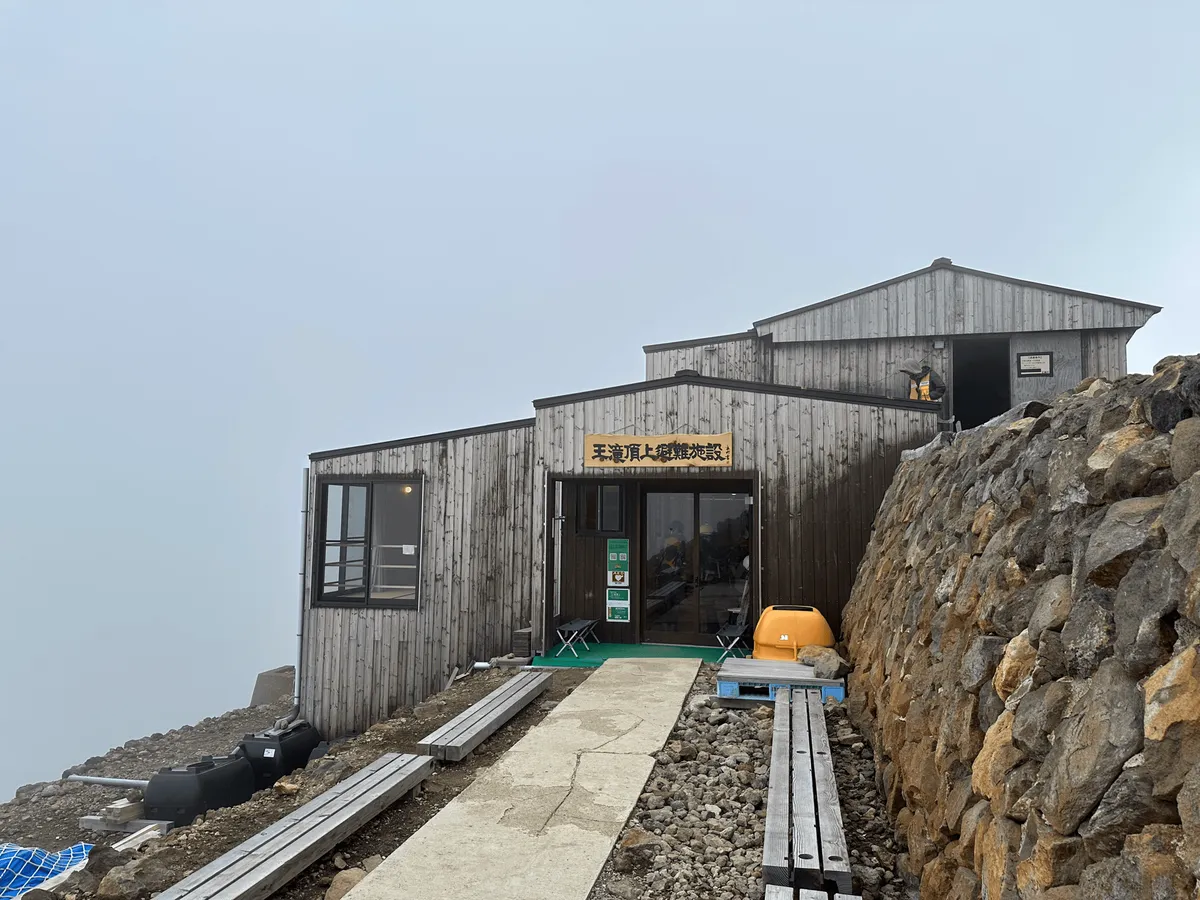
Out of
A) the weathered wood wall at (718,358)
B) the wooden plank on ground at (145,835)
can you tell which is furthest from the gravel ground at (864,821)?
the weathered wood wall at (718,358)

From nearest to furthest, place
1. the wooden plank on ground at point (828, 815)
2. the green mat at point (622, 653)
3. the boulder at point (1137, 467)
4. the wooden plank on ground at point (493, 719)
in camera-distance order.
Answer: the boulder at point (1137, 467)
the wooden plank on ground at point (828, 815)
the wooden plank on ground at point (493, 719)
the green mat at point (622, 653)

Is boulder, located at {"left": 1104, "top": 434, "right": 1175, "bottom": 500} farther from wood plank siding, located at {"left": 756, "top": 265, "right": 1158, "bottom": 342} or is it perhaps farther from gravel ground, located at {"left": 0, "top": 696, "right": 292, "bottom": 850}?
wood plank siding, located at {"left": 756, "top": 265, "right": 1158, "bottom": 342}

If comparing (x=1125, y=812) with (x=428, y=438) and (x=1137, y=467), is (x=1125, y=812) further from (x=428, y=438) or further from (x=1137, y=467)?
(x=428, y=438)

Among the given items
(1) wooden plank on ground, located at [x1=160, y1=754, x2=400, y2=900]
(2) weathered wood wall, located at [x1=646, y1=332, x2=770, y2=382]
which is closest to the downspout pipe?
(1) wooden plank on ground, located at [x1=160, y1=754, x2=400, y2=900]

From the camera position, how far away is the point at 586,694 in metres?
7.61

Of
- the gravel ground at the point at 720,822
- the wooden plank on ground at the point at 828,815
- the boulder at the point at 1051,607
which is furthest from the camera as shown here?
the gravel ground at the point at 720,822

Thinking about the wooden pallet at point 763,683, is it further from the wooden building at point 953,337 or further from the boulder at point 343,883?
the wooden building at point 953,337

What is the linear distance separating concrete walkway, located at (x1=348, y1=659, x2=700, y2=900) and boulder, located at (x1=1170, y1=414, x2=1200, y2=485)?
322 centimetres

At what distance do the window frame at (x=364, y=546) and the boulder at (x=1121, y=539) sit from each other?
30.4ft

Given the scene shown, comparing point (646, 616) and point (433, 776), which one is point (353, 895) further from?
point (646, 616)

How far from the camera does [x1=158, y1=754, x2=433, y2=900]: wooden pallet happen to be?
3684mm

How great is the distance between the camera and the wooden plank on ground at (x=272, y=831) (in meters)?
3.69

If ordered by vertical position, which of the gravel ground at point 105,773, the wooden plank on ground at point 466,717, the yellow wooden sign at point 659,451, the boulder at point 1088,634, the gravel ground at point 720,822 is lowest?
the gravel ground at point 105,773

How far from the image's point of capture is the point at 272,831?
14.3 ft
